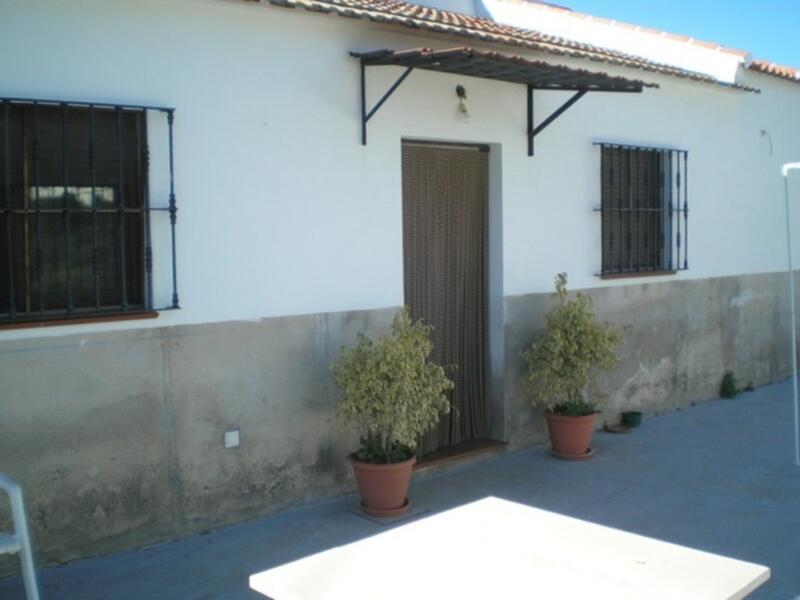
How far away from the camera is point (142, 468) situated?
16.1ft

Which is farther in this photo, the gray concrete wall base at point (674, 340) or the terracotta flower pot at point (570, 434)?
the gray concrete wall base at point (674, 340)

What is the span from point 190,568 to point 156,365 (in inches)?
44.3

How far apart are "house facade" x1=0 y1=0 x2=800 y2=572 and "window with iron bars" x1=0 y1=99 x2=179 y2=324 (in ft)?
0.04

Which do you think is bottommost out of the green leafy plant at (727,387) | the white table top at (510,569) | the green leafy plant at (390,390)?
the green leafy plant at (727,387)

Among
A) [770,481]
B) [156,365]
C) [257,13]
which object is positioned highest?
[257,13]

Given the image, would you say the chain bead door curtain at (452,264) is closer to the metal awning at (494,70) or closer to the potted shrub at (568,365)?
the potted shrub at (568,365)

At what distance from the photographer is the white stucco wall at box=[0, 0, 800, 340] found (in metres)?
4.69

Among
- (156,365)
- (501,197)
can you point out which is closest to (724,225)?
(501,197)

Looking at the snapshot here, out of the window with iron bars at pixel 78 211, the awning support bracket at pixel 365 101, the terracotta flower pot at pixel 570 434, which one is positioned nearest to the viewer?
the window with iron bars at pixel 78 211

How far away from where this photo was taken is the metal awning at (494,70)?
5434 mm

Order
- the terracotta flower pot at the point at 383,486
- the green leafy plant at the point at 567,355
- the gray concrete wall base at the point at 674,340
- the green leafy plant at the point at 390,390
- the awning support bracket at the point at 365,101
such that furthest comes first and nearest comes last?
the gray concrete wall base at the point at 674,340, the green leafy plant at the point at 567,355, the awning support bracket at the point at 365,101, the terracotta flower pot at the point at 383,486, the green leafy plant at the point at 390,390

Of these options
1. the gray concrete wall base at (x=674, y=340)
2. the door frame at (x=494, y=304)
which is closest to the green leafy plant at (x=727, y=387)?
the gray concrete wall base at (x=674, y=340)

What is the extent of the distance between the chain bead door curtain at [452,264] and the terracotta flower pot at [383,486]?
105 cm

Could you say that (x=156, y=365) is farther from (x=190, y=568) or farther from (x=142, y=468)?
(x=190, y=568)
